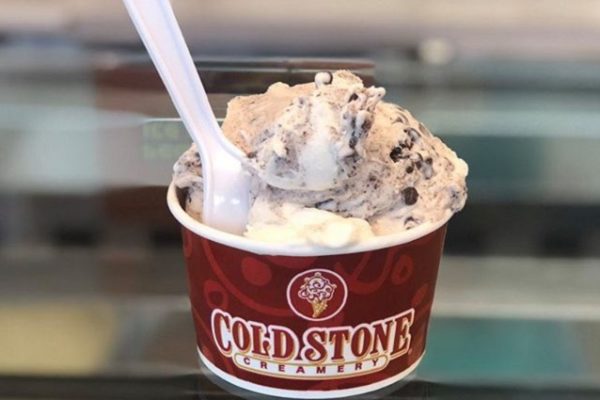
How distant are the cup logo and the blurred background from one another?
81 mm

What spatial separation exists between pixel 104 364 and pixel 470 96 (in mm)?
391

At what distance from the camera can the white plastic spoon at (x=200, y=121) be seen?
446 mm

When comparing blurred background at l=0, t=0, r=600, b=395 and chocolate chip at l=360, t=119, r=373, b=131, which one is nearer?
chocolate chip at l=360, t=119, r=373, b=131

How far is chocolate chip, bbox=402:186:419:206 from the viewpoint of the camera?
0.44 metres

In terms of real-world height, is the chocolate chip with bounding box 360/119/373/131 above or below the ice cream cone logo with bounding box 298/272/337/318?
above

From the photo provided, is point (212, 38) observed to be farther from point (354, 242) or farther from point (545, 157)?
point (354, 242)

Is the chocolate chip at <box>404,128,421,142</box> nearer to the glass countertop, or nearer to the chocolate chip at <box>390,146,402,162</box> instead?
the chocolate chip at <box>390,146,402,162</box>

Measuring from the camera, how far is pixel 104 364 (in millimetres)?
500

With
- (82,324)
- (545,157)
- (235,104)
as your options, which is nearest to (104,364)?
(82,324)

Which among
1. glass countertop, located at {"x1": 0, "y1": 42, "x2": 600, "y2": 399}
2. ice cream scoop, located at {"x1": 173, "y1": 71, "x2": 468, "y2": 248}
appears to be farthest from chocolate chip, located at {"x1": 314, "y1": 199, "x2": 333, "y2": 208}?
glass countertop, located at {"x1": 0, "y1": 42, "x2": 600, "y2": 399}

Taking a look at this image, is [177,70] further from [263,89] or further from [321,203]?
[263,89]

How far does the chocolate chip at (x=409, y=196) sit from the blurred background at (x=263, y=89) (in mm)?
99

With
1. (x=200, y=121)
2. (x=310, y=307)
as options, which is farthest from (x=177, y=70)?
(x=310, y=307)

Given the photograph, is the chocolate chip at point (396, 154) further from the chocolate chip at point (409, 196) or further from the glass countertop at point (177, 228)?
the glass countertop at point (177, 228)
